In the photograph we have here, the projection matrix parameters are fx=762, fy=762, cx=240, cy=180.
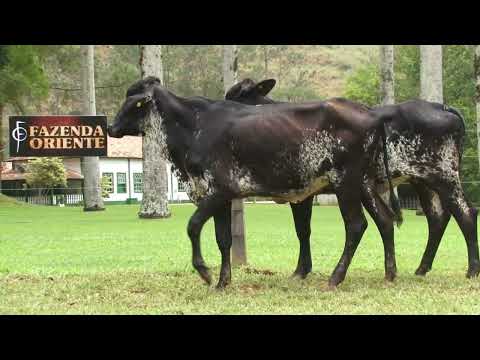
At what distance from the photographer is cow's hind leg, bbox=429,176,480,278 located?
29.3ft

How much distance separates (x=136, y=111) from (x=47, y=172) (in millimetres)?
42878

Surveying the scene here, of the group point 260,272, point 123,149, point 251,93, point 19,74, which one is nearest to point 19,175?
point 123,149

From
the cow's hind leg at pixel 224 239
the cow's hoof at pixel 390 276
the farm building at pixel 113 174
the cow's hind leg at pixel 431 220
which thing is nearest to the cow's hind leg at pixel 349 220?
the cow's hoof at pixel 390 276

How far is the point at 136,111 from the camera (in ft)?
28.5

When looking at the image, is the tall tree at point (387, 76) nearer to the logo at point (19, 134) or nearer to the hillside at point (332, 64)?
the logo at point (19, 134)

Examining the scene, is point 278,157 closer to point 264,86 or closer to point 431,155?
point 264,86

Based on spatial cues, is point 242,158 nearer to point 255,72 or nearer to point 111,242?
point 111,242

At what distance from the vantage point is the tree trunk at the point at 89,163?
3691cm

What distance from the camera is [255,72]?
86812mm

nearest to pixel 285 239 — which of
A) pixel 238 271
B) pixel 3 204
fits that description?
pixel 238 271

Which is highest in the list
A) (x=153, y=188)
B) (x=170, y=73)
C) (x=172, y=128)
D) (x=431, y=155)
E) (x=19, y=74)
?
(x=170, y=73)

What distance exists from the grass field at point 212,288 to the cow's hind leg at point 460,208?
1.21 ft

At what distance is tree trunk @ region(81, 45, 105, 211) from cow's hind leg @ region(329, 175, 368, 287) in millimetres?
29458

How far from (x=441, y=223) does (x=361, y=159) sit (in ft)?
6.24
